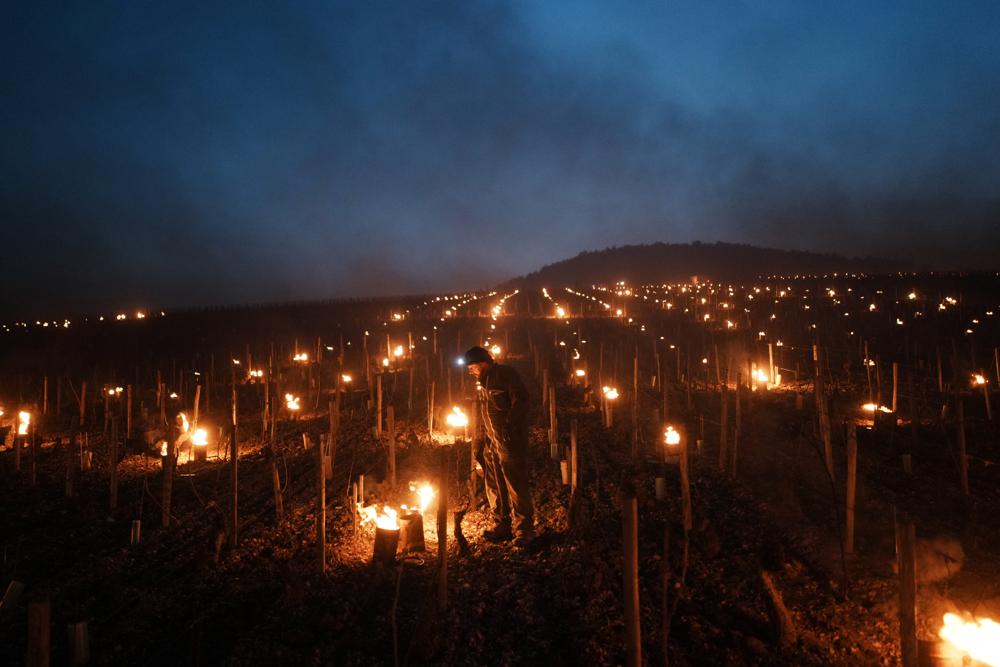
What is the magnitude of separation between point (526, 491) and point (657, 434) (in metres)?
6.64

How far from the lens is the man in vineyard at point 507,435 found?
27.0 ft

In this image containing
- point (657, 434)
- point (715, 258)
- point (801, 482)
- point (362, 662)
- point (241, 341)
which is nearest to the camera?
point (362, 662)

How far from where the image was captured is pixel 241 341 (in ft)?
142

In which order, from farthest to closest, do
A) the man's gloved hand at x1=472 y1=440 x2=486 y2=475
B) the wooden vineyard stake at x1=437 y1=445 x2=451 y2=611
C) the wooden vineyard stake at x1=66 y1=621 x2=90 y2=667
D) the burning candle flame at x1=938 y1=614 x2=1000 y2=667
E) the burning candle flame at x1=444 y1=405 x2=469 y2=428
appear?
the burning candle flame at x1=444 y1=405 x2=469 y2=428 < the man's gloved hand at x1=472 y1=440 x2=486 y2=475 < the wooden vineyard stake at x1=437 y1=445 x2=451 y2=611 < the wooden vineyard stake at x1=66 y1=621 x2=90 y2=667 < the burning candle flame at x1=938 y1=614 x2=1000 y2=667

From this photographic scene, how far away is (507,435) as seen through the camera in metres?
8.28

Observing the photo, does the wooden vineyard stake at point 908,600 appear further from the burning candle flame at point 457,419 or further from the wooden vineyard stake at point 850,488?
the burning candle flame at point 457,419

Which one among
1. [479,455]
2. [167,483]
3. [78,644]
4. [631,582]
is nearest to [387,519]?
[479,455]

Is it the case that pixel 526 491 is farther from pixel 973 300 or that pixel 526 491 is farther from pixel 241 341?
pixel 973 300

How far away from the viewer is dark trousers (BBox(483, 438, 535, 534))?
836cm

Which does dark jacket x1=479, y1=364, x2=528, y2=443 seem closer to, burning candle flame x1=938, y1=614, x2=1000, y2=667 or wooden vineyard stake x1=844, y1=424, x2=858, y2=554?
wooden vineyard stake x1=844, y1=424, x2=858, y2=554

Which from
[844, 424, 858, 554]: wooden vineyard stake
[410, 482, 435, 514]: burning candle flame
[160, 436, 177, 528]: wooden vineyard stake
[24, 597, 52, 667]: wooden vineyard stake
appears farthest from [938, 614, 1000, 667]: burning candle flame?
[160, 436, 177, 528]: wooden vineyard stake

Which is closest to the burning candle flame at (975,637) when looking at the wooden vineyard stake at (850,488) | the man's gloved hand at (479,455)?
the wooden vineyard stake at (850,488)

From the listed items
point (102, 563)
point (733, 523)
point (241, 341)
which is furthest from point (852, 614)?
point (241, 341)

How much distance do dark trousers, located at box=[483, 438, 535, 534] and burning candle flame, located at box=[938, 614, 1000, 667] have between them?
16.6ft
